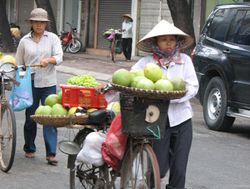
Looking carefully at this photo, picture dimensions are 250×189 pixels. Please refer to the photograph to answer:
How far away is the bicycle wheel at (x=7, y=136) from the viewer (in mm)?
7043

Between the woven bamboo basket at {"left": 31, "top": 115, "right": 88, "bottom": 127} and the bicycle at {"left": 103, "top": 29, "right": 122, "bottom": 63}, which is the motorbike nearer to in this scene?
the bicycle at {"left": 103, "top": 29, "right": 122, "bottom": 63}

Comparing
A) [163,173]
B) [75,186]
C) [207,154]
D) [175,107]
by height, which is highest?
[175,107]

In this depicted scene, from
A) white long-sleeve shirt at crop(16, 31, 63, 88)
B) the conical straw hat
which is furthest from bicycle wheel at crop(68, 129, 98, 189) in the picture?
white long-sleeve shirt at crop(16, 31, 63, 88)

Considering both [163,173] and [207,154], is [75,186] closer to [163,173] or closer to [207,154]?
[163,173]

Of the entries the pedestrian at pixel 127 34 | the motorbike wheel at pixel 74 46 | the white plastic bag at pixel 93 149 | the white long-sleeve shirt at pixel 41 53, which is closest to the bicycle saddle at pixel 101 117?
the white plastic bag at pixel 93 149

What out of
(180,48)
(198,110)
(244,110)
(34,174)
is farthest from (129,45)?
(180,48)

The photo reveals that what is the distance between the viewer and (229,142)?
9852mm

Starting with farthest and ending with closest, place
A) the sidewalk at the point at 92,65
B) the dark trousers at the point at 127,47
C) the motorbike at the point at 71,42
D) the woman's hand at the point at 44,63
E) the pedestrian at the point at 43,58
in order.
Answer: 1. the motorbike at the point at 71,42
2. the dark trousers at the point at 127,47
3. the sidewalk at the point at 92,65
4. the pedestrian at the point at 43,58
5. the woman's hand at the point at 44,63

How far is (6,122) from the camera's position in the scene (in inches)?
287

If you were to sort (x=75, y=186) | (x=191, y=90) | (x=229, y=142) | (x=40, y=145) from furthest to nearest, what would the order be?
(x=229, y=142), (x=40, y=145), (x=75, y=186), (x=191, y=90)

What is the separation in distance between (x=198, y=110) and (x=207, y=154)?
15.9 feet

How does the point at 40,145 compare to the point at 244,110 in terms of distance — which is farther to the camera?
the point at 244,110

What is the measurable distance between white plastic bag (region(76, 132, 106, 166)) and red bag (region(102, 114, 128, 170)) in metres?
0.10

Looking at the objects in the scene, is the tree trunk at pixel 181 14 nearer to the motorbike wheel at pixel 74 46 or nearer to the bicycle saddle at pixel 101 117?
the motorbike wheel at pixel 74 46
